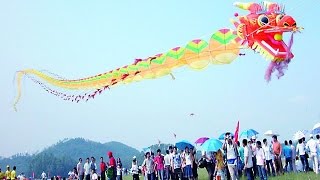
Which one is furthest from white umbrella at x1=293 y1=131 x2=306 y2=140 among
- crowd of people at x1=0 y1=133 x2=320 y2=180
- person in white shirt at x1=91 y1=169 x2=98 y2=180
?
person in white shirt at x1=91 y1=169 x2=98 y2=180

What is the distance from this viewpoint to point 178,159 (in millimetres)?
20922

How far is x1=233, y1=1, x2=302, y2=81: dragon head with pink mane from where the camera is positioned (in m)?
13.8

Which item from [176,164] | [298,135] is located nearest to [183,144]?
[176,164]

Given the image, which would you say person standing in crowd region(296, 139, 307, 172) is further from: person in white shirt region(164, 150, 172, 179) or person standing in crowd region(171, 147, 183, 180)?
person in white shirt region(164, 150, 172, 179)

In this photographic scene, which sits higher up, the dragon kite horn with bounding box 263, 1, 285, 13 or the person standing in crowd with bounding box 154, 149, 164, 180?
the dragon kite horn with bounding box 263, 1, 285, 13

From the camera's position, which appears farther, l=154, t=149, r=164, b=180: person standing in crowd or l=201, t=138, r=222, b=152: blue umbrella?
l=154, t=149, r=164, b=180: person standing in crowd

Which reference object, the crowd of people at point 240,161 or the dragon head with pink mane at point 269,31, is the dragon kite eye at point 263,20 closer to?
the dragon head with pink mane at point 269,31

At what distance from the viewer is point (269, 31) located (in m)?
14.0

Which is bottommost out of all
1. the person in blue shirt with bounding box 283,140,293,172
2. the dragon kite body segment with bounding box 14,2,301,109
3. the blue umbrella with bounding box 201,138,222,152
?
the person in blue shirt with bounding box 283,140,293,172

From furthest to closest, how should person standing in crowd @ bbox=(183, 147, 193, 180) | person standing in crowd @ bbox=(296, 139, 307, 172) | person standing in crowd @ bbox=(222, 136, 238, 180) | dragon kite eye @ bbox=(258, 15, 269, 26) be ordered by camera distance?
person standing in crowd @ bbox=(296, 139, 307, 172) → person standing in crowd @ bbox=(183, 147, 193, 180) → person standing in crowd @ bbox=(222, 136, 238, 180) → dragon kite eye @ bbox=(258, 15, 269, 26)

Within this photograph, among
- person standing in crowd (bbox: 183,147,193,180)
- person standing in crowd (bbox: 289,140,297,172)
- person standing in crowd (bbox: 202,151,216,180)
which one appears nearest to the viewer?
person standing in crowd (bbox: 202,151,216,180)

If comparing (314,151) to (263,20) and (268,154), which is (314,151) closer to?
(268,154)

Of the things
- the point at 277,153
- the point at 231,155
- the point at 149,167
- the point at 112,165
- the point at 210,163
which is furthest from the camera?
the point at 112,165

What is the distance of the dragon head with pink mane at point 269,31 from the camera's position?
13.8m
